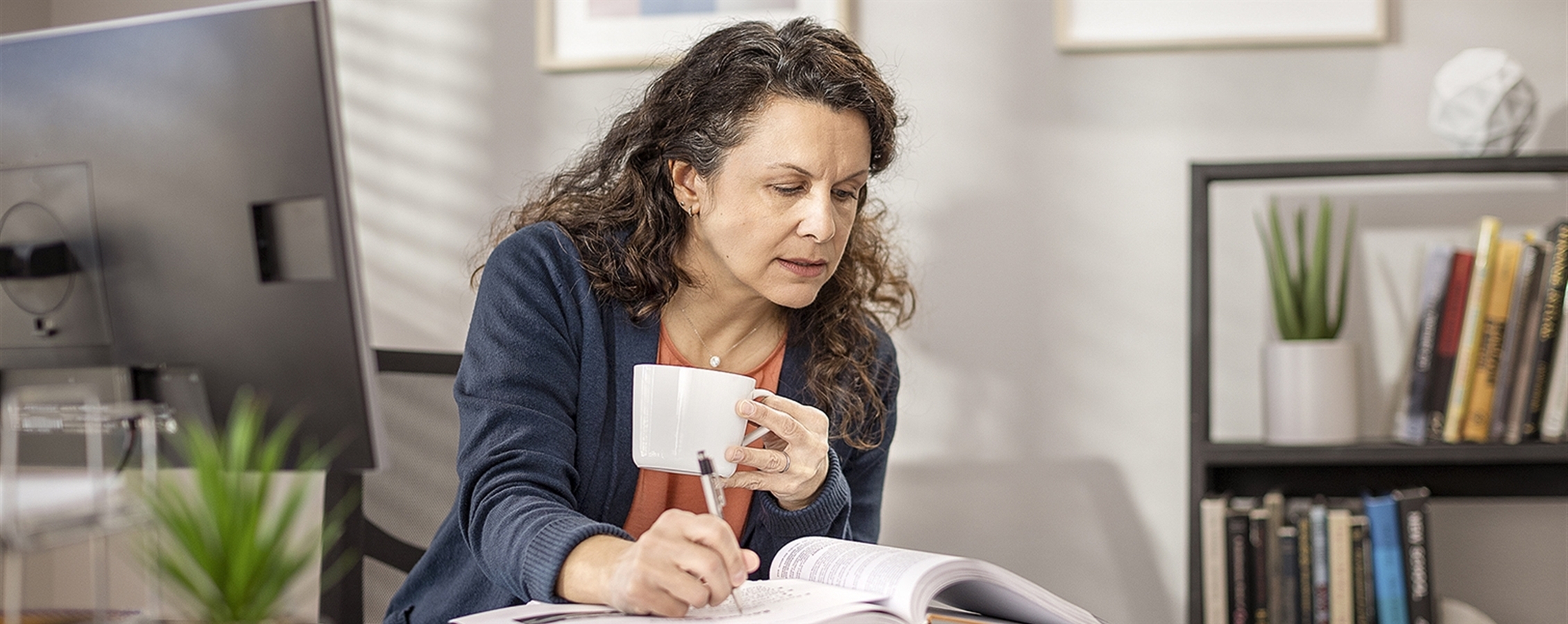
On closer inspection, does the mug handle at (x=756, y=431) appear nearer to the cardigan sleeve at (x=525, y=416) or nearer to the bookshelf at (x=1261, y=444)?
the cardigan sleeve at (x=525, y=416)

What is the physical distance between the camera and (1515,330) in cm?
158

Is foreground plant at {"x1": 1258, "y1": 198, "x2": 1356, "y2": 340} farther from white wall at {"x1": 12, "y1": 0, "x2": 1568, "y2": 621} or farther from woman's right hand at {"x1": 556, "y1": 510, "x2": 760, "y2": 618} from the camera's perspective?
woman's right hand at {"x1": 556, "y1": 510, "x2": 760, "y2": 618}

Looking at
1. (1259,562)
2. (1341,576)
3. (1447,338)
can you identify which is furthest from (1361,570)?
(1447,338)

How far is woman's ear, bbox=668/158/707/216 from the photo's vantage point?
4.08 feet

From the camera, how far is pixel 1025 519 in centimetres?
192

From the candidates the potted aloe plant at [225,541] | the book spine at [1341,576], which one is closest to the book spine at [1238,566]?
the book spine at [1341,576]

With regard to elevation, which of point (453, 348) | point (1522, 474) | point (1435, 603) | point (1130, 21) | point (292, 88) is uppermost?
point (1130, 21)

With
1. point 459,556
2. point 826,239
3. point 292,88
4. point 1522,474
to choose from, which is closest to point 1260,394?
point 1522,474

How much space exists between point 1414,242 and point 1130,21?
0.58 m

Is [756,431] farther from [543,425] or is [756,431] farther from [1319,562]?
[1319,562]

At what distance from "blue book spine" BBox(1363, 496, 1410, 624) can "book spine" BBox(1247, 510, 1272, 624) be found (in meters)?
0.14

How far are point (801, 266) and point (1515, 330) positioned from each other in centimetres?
108

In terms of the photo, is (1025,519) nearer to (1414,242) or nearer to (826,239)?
(1414,242)

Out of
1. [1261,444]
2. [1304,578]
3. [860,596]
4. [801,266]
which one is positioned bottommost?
[1304,578]
